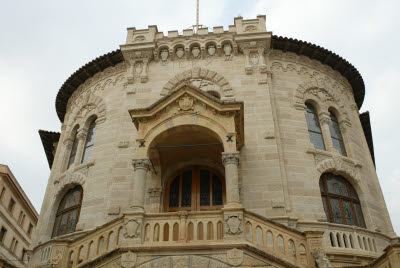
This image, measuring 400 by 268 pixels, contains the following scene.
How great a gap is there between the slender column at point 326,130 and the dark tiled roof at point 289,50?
3243 millimetres

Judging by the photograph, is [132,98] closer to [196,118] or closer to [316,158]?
[196,118]

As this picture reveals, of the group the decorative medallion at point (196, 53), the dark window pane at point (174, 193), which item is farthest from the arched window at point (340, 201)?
the decorative medallion at point (196, 53)

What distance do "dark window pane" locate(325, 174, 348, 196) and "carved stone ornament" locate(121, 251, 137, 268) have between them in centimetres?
841

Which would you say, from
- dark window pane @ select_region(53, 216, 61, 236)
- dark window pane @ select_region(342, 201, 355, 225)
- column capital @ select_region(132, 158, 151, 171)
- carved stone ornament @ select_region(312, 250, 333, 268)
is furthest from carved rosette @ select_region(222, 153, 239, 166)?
dark window pane @ select_region(53, 216, 61, 236)

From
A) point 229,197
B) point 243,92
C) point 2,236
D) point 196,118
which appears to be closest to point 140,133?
point 196,118

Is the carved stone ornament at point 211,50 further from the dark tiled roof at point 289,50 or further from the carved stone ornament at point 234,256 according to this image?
the carved stone ornament at point 234,256

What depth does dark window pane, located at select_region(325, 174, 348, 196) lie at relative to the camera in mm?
14469

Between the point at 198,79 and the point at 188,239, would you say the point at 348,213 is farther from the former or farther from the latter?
the point at 198,79

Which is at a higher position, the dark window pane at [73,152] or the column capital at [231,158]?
the dark window pane at [73,152]

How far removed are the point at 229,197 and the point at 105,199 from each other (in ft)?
19.2

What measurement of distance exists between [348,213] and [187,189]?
6.37 m

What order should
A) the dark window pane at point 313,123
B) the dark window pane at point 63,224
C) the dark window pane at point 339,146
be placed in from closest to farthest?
the dark window pane at point 63,224, the dark window pane at point 313,123, the dark window pane at point 339,146

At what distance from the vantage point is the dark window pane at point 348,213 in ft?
45.9

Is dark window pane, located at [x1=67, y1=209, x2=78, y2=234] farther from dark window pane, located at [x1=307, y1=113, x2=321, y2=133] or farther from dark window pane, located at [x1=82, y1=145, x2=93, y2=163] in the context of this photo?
dark window pane, located at [x1=307, y1=113, x2=321, y2=133]
